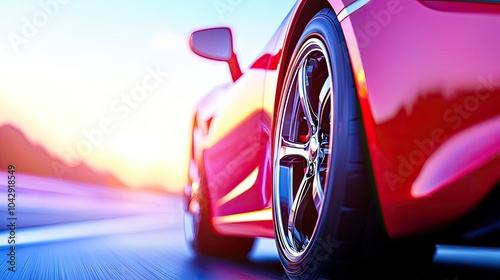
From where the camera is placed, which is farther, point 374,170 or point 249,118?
point 249,118

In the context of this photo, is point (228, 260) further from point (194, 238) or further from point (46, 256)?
point (46, 256)

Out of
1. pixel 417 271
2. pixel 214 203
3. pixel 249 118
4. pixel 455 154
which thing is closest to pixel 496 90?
pixel 455 154

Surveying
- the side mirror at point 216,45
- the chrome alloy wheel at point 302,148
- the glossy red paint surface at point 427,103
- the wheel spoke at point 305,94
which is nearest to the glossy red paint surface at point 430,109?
the glossy red paint surface at point 427,103

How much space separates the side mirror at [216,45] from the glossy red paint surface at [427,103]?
1502 millimetres

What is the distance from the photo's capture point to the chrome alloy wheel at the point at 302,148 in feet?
6.08

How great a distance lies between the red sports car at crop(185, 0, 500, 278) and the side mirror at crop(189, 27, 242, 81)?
2.91 ft

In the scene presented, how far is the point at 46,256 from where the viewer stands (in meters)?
3.19

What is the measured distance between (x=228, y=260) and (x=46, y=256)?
0.86 meters

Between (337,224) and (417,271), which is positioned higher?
(337,224)

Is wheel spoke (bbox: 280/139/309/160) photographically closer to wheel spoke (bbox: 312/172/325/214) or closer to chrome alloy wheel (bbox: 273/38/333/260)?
chrome alloy wheel (bbox: 273/38/333/260)

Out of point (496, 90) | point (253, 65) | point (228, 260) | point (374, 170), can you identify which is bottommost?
point (228, 260)

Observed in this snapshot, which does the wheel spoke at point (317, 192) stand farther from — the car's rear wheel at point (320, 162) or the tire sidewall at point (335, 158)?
the tire sidewall at point (335, 158)

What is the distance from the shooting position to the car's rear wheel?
5.09ft

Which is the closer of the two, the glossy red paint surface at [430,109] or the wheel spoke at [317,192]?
the glossy red paint surface at [430,109]
